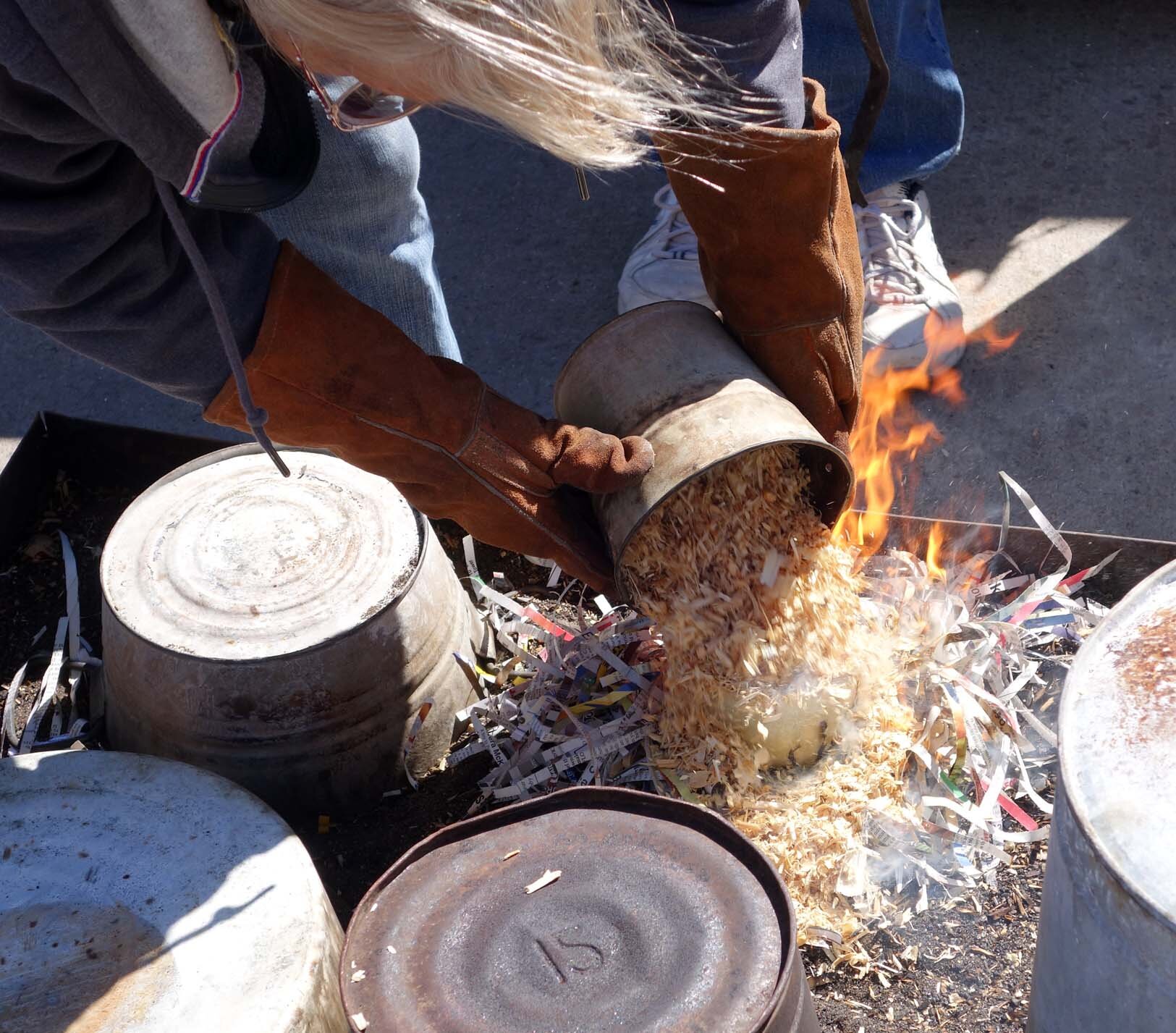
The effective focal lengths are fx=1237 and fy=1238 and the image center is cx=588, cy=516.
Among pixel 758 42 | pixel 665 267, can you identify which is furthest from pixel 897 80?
pixel 758 42

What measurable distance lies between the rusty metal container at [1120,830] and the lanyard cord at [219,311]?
1.28 meters

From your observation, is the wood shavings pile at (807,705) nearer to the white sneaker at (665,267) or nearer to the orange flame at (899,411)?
the orange flame at (899,411)

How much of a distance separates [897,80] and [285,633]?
2.27m

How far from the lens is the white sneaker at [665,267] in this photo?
3482 mm

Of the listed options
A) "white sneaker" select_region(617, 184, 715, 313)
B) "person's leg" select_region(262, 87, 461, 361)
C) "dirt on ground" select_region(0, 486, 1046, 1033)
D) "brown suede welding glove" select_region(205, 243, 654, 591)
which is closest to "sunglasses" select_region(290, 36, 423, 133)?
"brown suede welding glove" select_region(205, 243, 654, 591)

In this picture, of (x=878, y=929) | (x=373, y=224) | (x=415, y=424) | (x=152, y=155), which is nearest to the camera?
(x=152, y=155)

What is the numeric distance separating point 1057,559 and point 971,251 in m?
1.38

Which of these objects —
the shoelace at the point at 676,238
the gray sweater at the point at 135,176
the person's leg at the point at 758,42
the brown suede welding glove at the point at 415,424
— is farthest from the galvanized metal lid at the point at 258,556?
the shoelace at the point at 676,238

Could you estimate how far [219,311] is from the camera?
185 cm

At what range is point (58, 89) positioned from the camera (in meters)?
1.47

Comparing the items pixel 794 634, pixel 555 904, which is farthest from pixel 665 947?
pixel 794 634

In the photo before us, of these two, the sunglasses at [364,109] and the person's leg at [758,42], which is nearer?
the sunglasses at [364,109]

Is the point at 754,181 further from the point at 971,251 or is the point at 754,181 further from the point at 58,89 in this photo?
the point at 971,251

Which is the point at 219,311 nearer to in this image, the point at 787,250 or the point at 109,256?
the point at 109,256
